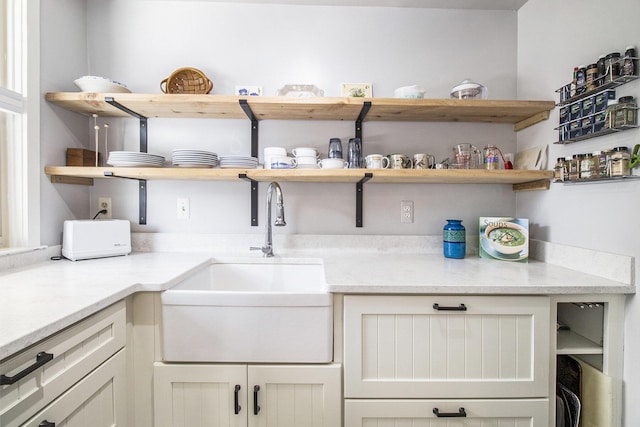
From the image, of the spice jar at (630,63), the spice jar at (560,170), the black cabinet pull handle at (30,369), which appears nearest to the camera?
the black cabinet pull handle at (30,369)

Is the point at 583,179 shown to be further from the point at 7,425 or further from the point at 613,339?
the point at 7,425

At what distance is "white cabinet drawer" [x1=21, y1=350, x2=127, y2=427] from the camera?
0.73 meters

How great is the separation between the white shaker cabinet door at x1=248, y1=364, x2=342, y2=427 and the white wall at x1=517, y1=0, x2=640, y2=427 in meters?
1.09

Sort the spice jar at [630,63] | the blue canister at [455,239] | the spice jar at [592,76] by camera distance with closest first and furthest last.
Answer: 1. the spice jar at [630,63]
2. the spice jar at [592,76]
3. the blue canister at [455,239]

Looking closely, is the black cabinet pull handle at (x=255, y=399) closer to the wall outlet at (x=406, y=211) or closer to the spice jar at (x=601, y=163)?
the wall outlet at (x=406, y=211)

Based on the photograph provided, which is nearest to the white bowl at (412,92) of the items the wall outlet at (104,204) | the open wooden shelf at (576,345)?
the open wooden shelf at (576,345)

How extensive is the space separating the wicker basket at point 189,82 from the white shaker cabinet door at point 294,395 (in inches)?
54.7

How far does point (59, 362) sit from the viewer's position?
0.76 m

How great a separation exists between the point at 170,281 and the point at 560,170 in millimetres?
1718

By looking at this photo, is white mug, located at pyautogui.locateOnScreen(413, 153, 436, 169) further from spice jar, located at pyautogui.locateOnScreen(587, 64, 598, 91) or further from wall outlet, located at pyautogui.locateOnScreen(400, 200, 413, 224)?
spice jar, located at pyautogui.locateOnScreen(587, 64, 598, 91)

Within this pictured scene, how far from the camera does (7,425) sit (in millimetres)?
617

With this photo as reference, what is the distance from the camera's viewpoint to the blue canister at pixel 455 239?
1.53m

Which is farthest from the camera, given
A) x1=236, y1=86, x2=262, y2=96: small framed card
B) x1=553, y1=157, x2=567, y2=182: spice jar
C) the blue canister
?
Answer: x1=236, y1=86, x2=262, y2=96: small framed card

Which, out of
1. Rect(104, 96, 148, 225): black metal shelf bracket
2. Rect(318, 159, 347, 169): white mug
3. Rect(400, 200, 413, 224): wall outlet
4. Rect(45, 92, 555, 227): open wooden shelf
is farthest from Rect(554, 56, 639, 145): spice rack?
Rect(104, 96, 148, 225): black metal shelf bracket
